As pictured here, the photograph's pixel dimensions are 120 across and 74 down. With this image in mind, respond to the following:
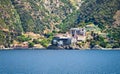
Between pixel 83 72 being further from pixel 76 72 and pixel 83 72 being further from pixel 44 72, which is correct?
pixel 44 72

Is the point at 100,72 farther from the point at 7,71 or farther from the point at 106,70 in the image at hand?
the point at 7,71

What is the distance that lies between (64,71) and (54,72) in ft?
14.3

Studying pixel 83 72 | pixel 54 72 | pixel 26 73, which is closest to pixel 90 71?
pixel 83 72

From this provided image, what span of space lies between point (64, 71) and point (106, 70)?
13.0m

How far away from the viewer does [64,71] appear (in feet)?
393

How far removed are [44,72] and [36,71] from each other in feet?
12.0

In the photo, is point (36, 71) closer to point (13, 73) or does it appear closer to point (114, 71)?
point (13, 73)

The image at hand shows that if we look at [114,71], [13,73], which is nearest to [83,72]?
[114,71]

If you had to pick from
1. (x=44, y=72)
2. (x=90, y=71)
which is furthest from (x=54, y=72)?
(x=90, y=71)

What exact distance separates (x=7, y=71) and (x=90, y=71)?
78.8 feet

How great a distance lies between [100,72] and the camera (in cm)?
11756

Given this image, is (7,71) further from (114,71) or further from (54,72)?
(114,71)

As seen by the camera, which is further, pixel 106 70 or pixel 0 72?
pixel 106 70

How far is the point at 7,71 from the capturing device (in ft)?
395
